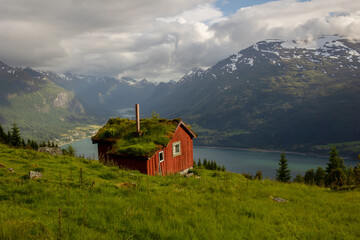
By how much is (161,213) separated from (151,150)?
55.5ft

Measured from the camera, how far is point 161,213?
7.18 metres

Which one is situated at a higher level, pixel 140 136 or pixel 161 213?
pixel 140 136

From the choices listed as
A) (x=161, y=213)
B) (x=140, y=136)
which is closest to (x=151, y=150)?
(x=140, y=136)

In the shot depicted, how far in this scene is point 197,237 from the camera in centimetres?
566

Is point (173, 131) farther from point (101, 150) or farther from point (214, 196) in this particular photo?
point (214, 196)

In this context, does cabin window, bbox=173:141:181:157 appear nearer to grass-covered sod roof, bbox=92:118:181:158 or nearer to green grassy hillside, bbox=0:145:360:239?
grass-covered sod roof, bbox=92:118:181:158

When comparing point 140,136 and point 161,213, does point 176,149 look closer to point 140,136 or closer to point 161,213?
point 140,136

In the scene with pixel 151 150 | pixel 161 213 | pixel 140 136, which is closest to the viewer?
pixel 161 213

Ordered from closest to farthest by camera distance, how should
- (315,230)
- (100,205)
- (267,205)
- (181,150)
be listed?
(315,230) < (100,205) < (267,205) < (181,150)

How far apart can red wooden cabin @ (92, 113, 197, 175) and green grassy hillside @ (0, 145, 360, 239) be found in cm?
1378

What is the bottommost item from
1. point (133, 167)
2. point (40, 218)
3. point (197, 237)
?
point (133, 167)

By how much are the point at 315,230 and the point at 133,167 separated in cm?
1961

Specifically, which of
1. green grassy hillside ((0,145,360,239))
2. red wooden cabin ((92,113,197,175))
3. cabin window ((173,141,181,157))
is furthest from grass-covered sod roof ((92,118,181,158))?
green grassy hillside ((0,145,360,239))

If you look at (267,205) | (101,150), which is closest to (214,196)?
(267,205)
